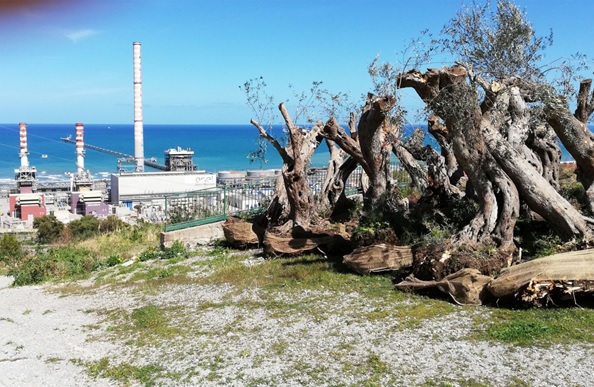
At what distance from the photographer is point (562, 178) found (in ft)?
72.6

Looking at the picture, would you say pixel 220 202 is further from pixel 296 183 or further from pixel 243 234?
pixel 296 183

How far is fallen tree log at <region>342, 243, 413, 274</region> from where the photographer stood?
11422mm

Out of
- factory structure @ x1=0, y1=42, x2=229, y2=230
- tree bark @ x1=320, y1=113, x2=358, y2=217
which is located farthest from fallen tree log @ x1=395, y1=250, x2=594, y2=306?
factory structure @ x1=0, y1=42, x2=229, y2=230

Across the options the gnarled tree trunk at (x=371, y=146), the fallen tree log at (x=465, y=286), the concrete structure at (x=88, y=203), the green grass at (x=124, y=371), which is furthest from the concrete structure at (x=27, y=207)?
the fallen tree log at (x=465, y=286)

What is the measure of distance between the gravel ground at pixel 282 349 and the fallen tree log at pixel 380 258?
1.21m

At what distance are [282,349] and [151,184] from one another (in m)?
80.1

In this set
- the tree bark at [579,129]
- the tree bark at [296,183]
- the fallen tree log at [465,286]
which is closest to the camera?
the fallen tree log at [465,286]

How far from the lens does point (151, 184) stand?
85.4m

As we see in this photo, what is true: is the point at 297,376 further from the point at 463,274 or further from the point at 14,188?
the point at 14,188

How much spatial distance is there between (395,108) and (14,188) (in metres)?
87.3

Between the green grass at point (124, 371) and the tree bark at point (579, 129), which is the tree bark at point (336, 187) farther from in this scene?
the green grass at point (124, 371)

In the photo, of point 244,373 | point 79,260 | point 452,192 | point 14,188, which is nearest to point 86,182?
point 14,188

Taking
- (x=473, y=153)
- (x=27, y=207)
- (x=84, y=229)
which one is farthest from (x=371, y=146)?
(x=27, y=207)

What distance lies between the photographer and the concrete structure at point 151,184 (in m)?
80.8
